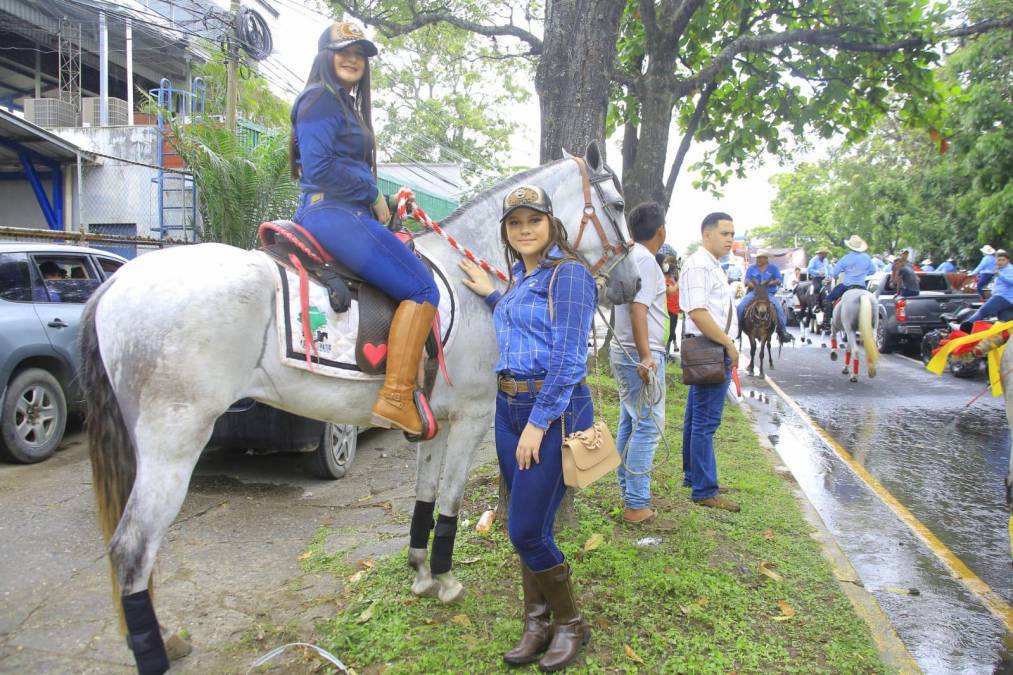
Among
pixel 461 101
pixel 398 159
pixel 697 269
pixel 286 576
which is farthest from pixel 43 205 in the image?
pixel 461 101

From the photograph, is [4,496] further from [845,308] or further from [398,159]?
[398,159]

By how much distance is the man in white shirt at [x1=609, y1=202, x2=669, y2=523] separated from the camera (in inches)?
175

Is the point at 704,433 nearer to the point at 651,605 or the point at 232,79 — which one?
the point at 651,605

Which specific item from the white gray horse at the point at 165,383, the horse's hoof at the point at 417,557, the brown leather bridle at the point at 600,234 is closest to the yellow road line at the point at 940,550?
the brown leather bridle at the point at 600,234

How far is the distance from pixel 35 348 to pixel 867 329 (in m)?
11.4

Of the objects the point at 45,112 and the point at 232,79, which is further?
the point at 45,112

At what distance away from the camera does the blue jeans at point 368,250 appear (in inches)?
121

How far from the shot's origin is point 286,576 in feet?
12.9

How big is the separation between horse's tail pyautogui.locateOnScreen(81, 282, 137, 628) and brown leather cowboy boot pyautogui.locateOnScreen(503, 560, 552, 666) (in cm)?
169

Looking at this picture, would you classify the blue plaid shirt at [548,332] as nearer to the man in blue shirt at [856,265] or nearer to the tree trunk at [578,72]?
the tree trunk at [578,72]

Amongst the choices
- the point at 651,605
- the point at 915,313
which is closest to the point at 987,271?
the point at 915,313

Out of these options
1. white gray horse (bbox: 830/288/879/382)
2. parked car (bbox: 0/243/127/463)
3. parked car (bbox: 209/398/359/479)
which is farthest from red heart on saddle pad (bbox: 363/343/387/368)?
white gray horse (bbox: 830/288/879/382)

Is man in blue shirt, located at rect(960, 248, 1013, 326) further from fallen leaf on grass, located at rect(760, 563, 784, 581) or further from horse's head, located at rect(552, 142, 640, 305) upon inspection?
horse's head, located at rect(552, 142, 640, 305)

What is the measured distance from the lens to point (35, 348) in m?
5.98
